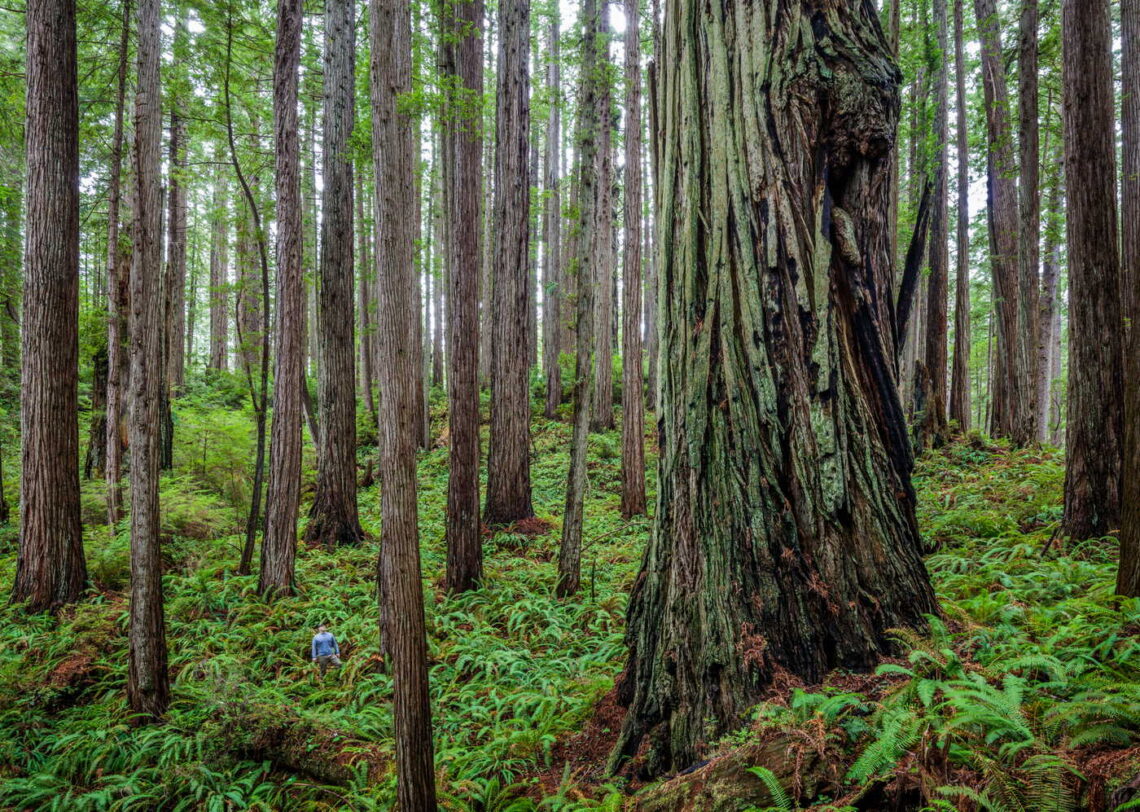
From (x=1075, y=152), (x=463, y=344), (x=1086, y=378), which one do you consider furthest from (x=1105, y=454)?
(x=463, y=344)

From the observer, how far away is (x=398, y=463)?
2.81 metres

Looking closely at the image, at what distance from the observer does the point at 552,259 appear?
21.1m

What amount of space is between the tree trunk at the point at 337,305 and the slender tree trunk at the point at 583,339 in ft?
12.8

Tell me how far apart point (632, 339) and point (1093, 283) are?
20.3ft

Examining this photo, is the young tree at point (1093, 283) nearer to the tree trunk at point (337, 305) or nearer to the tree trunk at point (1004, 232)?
the tree trunk at point (1004, 232)

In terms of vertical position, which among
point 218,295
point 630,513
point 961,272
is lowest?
point 630,513

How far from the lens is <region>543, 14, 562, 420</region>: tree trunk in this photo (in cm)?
1773

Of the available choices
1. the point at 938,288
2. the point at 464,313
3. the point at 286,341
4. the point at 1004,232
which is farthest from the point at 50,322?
the point at 1004,232

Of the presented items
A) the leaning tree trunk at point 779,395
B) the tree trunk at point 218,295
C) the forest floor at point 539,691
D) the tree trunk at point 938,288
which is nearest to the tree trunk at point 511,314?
the forest floor at point 539,691

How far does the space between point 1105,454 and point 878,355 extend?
3.49 meters

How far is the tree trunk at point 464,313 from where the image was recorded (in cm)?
683


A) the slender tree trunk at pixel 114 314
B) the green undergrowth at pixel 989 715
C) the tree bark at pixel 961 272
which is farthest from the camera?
the tree bark at pixel 961 272

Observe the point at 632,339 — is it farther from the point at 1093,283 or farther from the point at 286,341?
the point at 1093,283

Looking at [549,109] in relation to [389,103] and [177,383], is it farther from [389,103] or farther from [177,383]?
[389,103]
